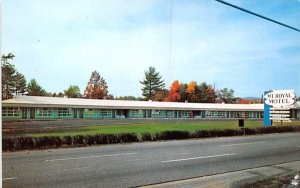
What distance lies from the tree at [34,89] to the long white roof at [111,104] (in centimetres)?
5

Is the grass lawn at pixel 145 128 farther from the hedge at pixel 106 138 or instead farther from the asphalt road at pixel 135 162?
the asphalt road at pixel 135 162

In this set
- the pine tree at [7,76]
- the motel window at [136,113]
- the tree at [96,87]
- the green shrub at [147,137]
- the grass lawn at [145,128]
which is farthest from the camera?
the green shrub at [147,137]

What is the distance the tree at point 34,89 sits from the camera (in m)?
3.56

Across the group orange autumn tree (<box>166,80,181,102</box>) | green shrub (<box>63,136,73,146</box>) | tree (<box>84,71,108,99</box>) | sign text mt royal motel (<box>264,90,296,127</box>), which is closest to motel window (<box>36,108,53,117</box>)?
tree (<box>84,71,108,99</box>)

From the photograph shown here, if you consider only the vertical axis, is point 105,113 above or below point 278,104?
below

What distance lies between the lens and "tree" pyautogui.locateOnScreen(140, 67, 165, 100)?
5.16 meters

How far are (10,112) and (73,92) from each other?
890 millimetres

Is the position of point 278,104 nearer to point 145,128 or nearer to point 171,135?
point 171,135

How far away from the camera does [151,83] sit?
17.1ft

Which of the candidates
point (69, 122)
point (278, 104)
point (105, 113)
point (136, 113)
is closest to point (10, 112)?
point (69, 122)

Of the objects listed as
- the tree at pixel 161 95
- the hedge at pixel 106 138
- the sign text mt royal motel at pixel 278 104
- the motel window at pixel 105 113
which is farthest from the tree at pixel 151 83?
the sign text mt royal motel at pixel 278 104

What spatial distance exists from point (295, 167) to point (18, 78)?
7018 mm

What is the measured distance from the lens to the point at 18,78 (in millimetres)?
3396

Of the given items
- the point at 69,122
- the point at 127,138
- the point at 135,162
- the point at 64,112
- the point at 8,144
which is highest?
the point at 64,112
